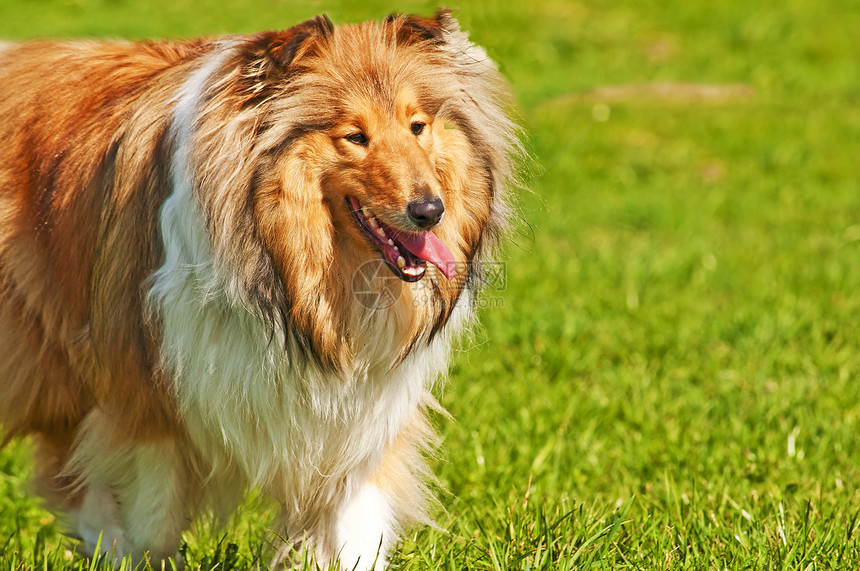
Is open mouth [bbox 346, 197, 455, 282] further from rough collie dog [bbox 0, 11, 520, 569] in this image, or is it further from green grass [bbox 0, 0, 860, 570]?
green grass [bbox 0, 0, 860, 570]

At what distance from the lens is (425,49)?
3131 millimetres

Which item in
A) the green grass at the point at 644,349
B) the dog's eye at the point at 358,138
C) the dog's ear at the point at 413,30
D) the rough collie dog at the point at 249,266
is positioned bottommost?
the green grass at the point at 644,349

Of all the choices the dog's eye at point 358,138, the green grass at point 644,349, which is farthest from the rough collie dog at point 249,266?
the green grass at point 644,349

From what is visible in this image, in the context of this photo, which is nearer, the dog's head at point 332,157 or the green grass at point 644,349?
the dog's head at point 332,157

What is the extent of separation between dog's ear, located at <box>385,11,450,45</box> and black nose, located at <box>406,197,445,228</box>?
0.60 m

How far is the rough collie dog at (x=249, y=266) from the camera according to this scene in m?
2.93

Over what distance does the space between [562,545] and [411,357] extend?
0.77m

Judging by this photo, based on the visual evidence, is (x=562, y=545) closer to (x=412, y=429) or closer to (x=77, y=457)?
(x=412, y=429)

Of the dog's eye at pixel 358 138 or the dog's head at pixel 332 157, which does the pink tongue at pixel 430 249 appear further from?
the dog's eye at pixel 358 138

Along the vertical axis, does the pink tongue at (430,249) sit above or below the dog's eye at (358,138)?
below

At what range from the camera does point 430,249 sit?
3.05 m

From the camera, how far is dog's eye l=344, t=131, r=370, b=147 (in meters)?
2.93

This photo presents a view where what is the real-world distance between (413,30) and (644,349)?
10.2ft

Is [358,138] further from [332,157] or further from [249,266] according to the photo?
[249,266]
